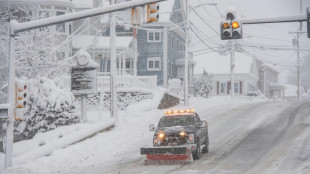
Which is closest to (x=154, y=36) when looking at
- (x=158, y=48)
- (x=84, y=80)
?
(x=158, y=48)

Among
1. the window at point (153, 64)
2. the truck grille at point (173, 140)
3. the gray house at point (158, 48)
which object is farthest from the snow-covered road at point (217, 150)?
the window at point (153, 64)

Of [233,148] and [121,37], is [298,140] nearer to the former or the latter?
[233,148]

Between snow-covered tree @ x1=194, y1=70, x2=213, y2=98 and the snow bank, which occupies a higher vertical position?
snow-covered tree @ x1=194, y1=70, x2=213, y2=98

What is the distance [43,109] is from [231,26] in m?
10.0

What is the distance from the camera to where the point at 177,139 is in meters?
15.2

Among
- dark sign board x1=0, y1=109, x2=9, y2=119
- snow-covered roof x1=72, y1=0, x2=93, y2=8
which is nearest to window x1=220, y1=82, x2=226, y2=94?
snow-covered roof x1=72, y1=0, x2=93, y2=8

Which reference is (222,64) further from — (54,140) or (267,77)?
(54,140)

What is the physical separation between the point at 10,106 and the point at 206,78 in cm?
3958

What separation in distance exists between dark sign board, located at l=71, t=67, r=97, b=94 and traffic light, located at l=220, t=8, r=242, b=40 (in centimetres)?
947

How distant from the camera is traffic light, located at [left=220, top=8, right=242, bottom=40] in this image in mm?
15398

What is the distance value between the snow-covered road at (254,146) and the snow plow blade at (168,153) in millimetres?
386

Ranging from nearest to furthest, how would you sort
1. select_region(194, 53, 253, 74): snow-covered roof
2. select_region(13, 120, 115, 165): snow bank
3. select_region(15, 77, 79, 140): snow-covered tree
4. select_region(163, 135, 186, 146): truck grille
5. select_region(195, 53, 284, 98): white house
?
select_region(163, 135, 186, 146): truck grille < select_region(13, 120, 115, 165): snow bank < select_region(15, 77, 79, 140): snow-covered tree < select_region(195, 53, 284, 98): white house < select_region(194, 53, 253, 74): snow-covered roof

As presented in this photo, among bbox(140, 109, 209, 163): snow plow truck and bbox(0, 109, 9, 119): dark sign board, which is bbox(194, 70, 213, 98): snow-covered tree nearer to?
bbox(140, 109, 209, 163): snow plow truck

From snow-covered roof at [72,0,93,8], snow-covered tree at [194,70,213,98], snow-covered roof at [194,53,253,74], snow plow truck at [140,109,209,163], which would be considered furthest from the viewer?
snow-covered roof at [194,53,253,74]
